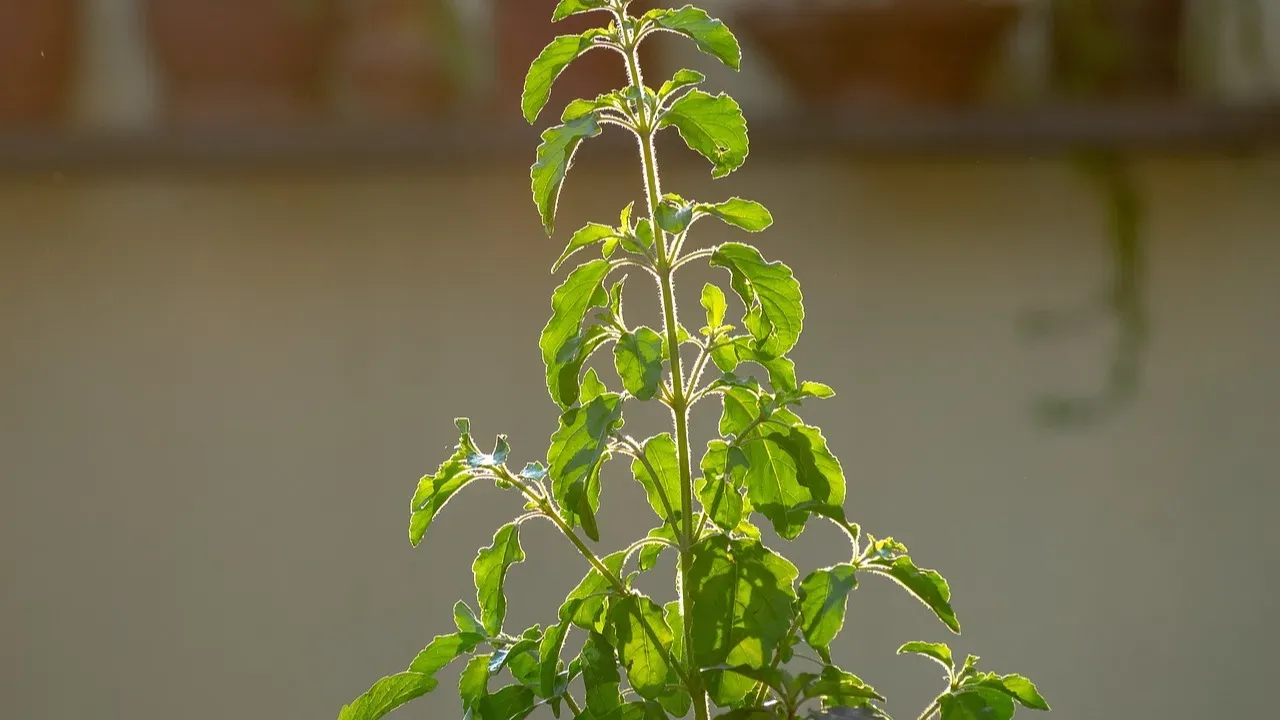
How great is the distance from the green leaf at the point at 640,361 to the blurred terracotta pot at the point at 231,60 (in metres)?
0.65

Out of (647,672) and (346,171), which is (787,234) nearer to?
(346,171)

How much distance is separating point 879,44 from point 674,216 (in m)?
0.64

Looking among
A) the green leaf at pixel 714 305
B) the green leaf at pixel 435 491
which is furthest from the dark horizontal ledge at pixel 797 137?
the green leaf at pixel 435 491

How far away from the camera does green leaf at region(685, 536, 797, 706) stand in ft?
2.12

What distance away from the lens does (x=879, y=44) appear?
1.17m

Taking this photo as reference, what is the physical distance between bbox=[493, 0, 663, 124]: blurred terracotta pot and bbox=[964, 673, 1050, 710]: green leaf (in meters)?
0.70

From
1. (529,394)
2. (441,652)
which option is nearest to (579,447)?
(441,652)

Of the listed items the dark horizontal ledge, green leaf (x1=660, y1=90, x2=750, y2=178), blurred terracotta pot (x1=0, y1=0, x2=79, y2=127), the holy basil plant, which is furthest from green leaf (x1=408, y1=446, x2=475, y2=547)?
blurred terracotta pot (x1=0, y1=0, x2=79, y2=127)

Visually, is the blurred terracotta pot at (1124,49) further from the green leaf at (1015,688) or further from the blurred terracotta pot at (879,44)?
the green leaf at (1015,688)

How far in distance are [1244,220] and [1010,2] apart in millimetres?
336

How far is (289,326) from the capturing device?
A: 1.25m

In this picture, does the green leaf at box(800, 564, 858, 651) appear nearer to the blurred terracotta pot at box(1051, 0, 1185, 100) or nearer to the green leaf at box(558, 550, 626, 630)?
the green leaf at box(558, 550, 626, 630)

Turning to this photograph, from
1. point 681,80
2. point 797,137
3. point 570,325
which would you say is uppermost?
point 797,137

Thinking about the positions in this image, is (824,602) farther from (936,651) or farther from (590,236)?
(590,236)
